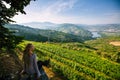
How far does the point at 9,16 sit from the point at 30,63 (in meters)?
3.50

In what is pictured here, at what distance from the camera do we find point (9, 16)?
964 centimetres

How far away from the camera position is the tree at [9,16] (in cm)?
897

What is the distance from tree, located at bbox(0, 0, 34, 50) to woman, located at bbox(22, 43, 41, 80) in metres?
2.37

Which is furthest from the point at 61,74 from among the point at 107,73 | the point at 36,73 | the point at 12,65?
the point at 36,73

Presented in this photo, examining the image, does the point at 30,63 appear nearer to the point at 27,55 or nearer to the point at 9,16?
the point at 27,55

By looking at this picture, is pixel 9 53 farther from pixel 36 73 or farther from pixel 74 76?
pixel 74 76

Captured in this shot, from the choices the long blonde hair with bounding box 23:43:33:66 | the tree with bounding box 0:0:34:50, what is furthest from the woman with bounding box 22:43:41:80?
the tree with bounding box 0:0:34:50

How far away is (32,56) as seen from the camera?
276 inches

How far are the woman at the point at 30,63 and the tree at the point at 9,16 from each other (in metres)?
2.37

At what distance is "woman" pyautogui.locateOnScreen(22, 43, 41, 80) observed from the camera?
696 centimetres

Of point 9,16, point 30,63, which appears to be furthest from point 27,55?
point 9,16

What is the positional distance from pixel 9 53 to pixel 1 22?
6087mm

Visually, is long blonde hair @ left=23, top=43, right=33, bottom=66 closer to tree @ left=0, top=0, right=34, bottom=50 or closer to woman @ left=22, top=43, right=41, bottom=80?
woman @ left=22, top=43, right=41, bottom=80

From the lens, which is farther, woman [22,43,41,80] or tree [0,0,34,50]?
tree [0,0,34,50]
